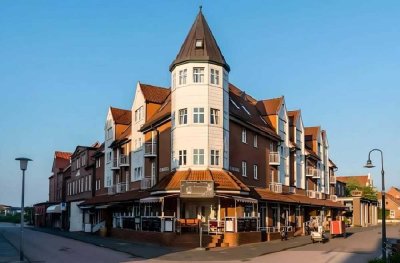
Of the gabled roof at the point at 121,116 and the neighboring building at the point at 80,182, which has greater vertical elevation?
the gabled roof at the point at 121,116

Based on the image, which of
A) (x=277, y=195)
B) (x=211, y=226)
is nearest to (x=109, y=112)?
(x=277, y=195)

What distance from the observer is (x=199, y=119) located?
3678 centimetres

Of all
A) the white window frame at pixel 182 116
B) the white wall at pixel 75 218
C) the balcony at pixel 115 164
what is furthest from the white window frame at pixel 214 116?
the white wall at pixel 75 218

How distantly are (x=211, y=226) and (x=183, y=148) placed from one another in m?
6.17

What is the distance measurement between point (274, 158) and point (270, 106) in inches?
228

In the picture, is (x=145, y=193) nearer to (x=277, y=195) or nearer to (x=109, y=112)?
(x=277, y=195)

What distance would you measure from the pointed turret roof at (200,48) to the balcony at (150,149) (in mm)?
6655

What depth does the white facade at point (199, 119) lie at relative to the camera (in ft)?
120

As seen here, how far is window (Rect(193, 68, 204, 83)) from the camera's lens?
37.2 meters

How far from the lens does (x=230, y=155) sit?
39.4m

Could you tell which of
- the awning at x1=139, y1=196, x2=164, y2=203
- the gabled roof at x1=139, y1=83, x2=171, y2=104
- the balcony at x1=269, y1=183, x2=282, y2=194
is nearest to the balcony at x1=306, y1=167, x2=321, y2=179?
the balcony at x1=269, y1=183, x2=282, y2=194

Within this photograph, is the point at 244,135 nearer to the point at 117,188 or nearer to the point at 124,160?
the point at 124,160

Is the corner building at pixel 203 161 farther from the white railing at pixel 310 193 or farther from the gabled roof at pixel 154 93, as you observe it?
the white railing at pixel 310 193

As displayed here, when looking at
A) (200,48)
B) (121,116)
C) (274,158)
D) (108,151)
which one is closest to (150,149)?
(200,48)
